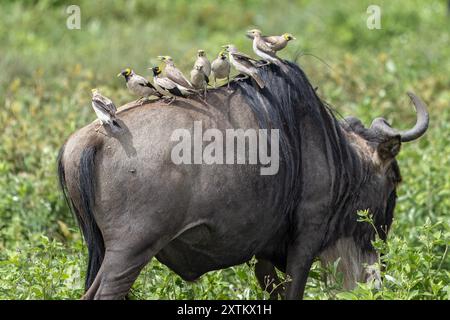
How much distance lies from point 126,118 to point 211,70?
0.60m

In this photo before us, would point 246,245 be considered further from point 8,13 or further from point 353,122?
point 8,13

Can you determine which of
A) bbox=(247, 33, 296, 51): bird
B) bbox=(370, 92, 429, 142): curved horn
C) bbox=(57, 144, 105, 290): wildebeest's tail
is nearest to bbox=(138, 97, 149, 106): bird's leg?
bbox=(57, 144, 105, 290): wildebeest's tail

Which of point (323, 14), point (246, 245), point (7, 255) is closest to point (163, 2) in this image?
point (323, 14)

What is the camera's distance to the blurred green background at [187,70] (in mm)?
5461

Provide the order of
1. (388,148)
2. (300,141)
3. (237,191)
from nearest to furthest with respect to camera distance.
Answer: (237,191)
(300,141)
(388,148)

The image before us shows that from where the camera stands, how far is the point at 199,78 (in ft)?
16.4

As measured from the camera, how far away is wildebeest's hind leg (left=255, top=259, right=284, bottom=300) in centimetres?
568

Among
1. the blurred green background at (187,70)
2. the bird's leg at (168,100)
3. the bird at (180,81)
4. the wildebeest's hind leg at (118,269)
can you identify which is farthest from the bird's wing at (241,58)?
Answer: the wildebeest's hind leg at (118,269)

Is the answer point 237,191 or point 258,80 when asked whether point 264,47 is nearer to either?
point 258,80

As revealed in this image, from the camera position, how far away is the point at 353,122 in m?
5.74

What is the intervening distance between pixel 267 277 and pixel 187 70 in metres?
4.60

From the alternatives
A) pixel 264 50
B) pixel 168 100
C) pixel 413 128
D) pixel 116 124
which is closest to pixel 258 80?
pixel 264 50

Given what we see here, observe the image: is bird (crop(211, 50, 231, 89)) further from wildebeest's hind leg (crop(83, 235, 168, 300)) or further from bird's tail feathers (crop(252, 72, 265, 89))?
wildebeest's hind leg (crop(83, 235, 168, 300))

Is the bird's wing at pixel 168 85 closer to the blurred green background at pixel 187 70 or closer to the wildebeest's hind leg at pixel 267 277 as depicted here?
the blurred green background at pixel 187 70
